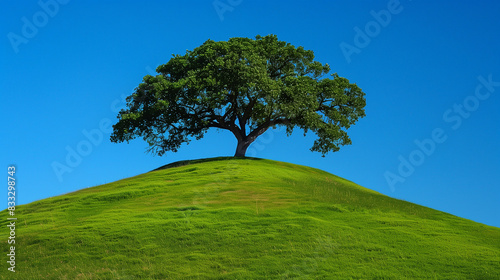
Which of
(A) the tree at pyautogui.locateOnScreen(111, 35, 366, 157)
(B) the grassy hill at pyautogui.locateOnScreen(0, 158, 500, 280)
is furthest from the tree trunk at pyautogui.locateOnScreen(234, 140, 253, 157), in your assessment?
(B) the grassy hill at pyautogui.locateOnScreen(0, 158, 500, 280)

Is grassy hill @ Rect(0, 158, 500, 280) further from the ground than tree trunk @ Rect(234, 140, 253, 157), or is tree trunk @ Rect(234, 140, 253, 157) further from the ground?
tree trunk @ Rect(234, 140, 253, 157)

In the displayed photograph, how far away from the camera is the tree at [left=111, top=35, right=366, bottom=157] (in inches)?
1566

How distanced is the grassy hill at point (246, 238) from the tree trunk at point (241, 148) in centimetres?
1377

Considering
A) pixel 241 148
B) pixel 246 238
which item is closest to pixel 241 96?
pixel 241 148

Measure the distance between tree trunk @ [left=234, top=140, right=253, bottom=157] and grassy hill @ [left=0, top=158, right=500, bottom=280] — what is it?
1377cm

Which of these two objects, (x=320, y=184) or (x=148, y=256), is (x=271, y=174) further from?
(x=148, y=256)

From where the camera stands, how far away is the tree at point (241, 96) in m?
39.8

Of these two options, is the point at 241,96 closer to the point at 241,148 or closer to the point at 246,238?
the point at 241,148

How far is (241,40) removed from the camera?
139 ft

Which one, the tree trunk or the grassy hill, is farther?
the tree trunk

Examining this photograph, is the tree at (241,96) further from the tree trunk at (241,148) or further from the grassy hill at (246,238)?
the grassy hill at (246,238)

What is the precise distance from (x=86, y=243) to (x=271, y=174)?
644 inches

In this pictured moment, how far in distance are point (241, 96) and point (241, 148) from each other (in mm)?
4962

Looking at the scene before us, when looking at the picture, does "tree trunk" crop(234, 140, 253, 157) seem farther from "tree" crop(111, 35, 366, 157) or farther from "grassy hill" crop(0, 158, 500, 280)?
"grassy hill" crop(0, 158, 500, 280)
